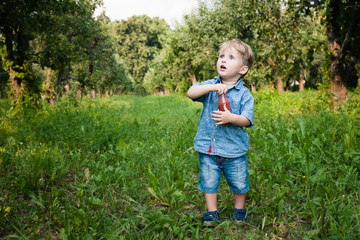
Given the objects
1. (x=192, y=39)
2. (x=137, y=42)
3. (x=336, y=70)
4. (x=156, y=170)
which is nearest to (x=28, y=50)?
(x=156, y=170)

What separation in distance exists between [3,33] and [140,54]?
60.5 m

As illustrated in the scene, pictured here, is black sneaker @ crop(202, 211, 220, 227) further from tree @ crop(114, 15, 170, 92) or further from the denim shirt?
tree @ crop(114, 15, 170, 92)

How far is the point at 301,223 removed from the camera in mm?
2334

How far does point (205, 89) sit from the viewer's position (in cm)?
208

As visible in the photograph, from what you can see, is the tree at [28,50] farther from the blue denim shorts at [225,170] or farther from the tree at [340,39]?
the tree at [340,39]

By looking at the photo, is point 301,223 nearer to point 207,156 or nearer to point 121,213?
point 207,156

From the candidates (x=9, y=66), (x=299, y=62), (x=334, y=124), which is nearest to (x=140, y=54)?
(x=299, y=62)

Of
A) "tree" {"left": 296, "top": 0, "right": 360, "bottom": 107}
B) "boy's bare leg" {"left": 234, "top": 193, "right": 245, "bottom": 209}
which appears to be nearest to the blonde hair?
"boy's bare leg" {"left": 234, "top": 193, "right": 245, "bottom": 209}

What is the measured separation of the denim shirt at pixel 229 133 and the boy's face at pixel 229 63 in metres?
0.11

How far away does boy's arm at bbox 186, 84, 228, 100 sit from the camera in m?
2.01

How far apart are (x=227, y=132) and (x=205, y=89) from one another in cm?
41

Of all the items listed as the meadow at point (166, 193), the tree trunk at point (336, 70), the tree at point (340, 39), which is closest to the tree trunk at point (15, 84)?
the meadow at point (166, 193)

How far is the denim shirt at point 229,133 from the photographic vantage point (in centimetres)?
216

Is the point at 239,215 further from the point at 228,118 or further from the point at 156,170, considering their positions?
the point at 156,170
